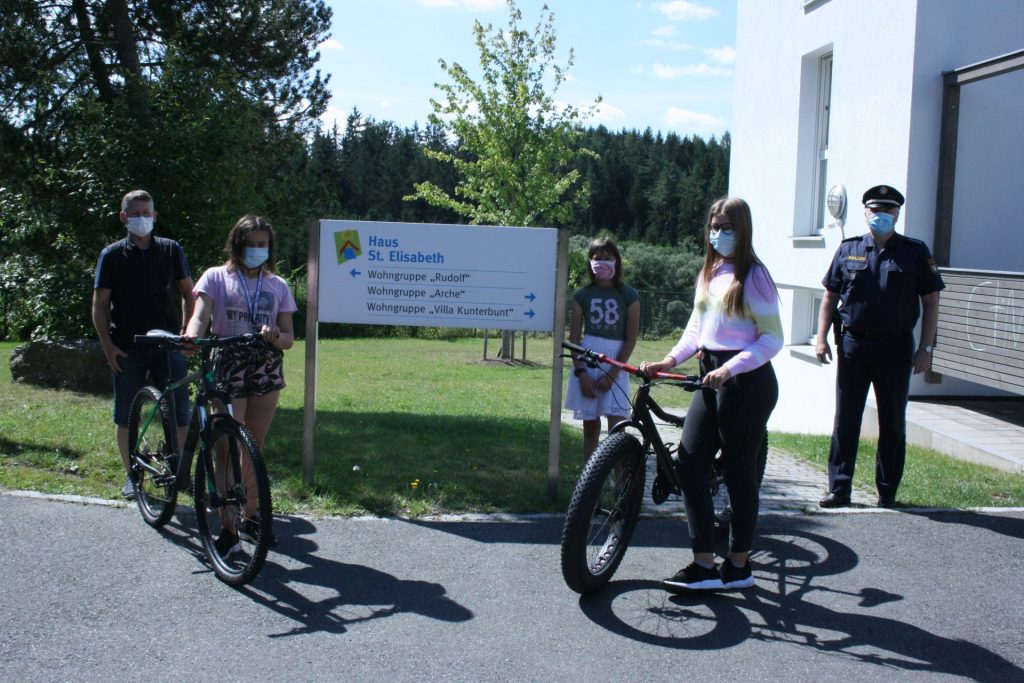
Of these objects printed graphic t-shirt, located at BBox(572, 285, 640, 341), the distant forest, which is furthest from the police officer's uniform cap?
the distant forest

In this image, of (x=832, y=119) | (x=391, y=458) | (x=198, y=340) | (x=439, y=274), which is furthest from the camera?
(x=832, y=119)

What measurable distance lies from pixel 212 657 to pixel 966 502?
4973 millimetres

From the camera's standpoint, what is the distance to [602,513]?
14.8ft

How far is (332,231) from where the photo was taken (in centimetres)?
631

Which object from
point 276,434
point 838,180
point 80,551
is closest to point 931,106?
point 838,180

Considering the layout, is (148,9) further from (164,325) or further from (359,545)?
(359,545)

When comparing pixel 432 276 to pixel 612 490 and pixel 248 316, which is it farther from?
pixel 612 490

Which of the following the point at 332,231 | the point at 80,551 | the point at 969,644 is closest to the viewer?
the point at 969,644

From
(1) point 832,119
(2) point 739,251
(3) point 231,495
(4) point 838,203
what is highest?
(1) point 832,119

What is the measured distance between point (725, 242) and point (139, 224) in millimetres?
3502

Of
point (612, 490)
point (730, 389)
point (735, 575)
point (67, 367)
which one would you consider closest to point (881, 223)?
point (730, 389)

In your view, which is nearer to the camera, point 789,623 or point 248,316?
point 789,623

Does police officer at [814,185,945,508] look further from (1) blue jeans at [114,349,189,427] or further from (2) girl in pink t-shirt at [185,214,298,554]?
(1) blue jeans at [114,349,189,427]

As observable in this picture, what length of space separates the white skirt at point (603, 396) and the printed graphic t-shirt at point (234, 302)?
6.18ft
